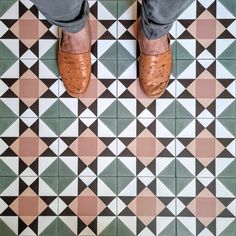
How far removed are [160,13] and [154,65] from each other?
0.36 m

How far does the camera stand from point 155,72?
1134mm

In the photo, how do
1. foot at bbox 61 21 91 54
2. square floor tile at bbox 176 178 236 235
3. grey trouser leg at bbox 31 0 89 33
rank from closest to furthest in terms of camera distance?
1. grey trouser leg at bbox 31 0 89 33
2. foot at bbox 61 21 91 54
3. square floor tile at bbox 176 178 236 235

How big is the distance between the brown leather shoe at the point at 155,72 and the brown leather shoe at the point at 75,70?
168 millimetres

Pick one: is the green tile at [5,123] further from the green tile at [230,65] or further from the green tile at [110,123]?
the green tile at [230,65]

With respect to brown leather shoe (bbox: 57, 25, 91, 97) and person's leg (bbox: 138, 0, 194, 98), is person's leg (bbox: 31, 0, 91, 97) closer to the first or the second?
brown leather shoe (bbox: 57, 25, 91, 97)

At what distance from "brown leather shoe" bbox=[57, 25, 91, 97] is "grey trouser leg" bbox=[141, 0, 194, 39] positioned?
0.94ft

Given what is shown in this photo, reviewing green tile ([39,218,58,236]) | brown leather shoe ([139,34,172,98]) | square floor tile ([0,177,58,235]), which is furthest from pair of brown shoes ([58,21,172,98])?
green tile ([39,218,58,236])

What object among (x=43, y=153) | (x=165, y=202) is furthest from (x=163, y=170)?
(x=43, y=153)

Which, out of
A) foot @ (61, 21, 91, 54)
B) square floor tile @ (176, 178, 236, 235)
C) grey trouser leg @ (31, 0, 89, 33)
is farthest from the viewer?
square floor tile @ (176, 178, 236, 235)

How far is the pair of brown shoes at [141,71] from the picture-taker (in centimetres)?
113

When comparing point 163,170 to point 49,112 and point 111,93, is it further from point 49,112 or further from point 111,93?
point 49,112

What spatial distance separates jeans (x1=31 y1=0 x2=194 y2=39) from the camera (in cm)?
71

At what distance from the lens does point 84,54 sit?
1.13 metres

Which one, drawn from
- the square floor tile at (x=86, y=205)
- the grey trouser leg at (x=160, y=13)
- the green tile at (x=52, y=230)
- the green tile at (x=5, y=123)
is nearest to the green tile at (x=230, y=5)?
the grey trouser leg at (x=160, y=13)
